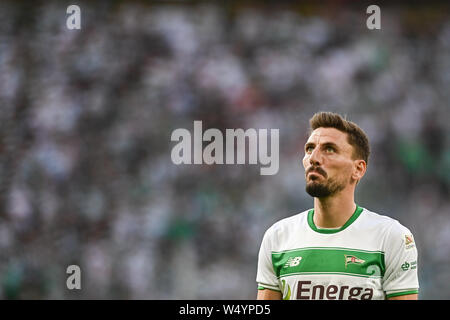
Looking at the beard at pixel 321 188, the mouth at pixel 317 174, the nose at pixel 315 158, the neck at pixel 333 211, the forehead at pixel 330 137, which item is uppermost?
the forehead at pixel 330 137

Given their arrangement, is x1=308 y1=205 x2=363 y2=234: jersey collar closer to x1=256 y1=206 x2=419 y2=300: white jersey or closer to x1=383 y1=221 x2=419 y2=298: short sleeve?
x1=256 y1=206 x2=419 y2=300: white jersey

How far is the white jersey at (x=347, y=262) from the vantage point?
250 cm

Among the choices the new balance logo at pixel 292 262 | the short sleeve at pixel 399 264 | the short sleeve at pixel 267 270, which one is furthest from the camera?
the short sleeve at pixel 267 270

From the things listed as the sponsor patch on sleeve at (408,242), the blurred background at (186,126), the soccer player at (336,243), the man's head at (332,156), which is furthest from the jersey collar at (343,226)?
the blurred background at (186,126)

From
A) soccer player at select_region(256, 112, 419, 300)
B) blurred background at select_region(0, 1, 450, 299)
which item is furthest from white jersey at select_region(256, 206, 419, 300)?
blurred background at select_region(0, 1, 450, 299)

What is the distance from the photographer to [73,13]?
5781 millimetres

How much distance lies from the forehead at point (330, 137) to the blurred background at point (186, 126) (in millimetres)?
2861

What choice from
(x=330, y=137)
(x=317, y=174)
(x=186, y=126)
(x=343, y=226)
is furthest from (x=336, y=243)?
Answer: (x=186, y=126)

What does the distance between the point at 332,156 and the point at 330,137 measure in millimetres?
91

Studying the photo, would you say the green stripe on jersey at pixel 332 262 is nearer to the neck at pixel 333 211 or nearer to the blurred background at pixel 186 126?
the neck at pixel 333 211

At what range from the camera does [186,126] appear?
579 cm

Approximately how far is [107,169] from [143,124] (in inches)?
22.2

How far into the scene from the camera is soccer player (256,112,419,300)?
2.51 meters
